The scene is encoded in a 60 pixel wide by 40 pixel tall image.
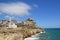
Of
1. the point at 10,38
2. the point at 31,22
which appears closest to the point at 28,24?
the point at 31,22

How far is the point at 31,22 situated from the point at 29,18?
273 inches

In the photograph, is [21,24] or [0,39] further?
[21,24]

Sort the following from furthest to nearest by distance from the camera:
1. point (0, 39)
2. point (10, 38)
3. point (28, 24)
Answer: point (28, 24) → point (10, 38) → point (0, 39)

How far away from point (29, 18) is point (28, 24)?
9831mm

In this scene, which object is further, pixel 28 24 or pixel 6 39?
pixel 28 24

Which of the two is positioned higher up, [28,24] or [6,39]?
[28,24]

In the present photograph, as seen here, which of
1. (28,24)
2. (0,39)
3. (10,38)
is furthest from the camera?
(28,24)

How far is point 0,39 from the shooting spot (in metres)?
32.5

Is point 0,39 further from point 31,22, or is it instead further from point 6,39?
point 31,22

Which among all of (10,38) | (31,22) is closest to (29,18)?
(31,22)

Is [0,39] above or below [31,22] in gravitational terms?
below

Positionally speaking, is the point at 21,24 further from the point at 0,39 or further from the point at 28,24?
the point at 0,39

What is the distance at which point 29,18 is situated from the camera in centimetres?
16600

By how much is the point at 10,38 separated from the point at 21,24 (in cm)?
12359
